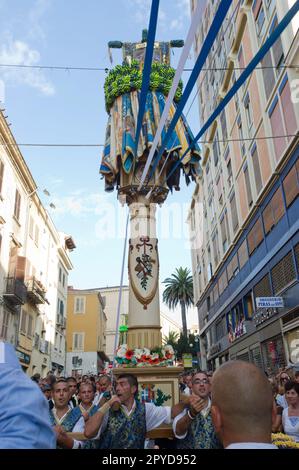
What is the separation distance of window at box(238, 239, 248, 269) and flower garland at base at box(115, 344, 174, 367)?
1492 cm

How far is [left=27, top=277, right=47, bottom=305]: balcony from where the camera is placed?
24.2m

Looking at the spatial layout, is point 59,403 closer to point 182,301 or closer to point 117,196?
point 117,196

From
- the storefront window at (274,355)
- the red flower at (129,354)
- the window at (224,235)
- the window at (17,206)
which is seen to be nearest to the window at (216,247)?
the window at (224,235)

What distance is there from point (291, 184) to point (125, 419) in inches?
530

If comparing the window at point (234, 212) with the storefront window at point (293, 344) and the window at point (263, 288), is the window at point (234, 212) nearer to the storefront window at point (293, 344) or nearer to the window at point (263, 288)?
the window at point (263, 288)

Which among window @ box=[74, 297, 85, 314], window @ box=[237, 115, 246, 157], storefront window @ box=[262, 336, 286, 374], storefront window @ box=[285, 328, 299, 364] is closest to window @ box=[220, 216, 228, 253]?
window @ box=[237, 115, 246, 157]

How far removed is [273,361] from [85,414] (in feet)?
49.5

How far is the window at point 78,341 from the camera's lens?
4262 centimetres

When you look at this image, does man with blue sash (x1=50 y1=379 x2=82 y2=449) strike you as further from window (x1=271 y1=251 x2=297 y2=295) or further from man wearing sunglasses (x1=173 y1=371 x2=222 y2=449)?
window (x1=271 y1=251 x2=297 y2=295)

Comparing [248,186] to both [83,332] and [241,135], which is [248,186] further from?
[83,332]

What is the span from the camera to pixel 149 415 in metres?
4.52

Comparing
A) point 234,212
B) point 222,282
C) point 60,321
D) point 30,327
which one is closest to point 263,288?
point 234,212
